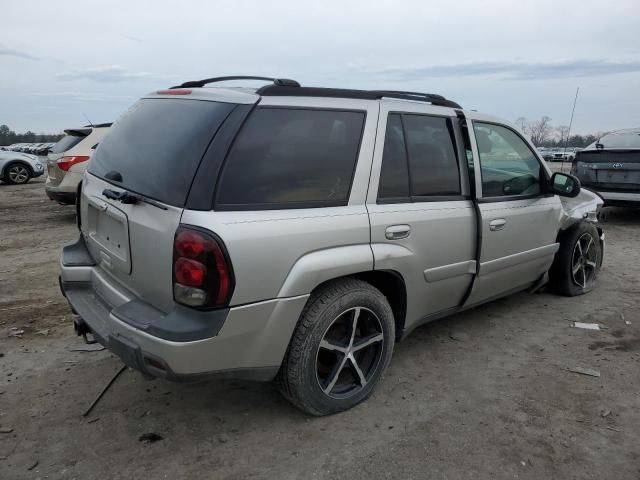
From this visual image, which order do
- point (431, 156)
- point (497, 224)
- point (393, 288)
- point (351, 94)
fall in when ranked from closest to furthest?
point (351, 94) → point (393, 288) → point (431, 156) → point (497, 224)

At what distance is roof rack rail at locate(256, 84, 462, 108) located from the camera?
272 cm

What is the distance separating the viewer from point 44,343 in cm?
388

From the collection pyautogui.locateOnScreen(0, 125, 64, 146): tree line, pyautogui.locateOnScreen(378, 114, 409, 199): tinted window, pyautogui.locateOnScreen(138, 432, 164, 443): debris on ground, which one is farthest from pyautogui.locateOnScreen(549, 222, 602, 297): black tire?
pyautogui.locateOnScreen(0, 125, 64, 146): tree line

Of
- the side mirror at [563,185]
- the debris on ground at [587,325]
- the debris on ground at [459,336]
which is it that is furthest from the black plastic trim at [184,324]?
the debris on ground at [587,325]

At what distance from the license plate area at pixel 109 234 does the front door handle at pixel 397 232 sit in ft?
4.59

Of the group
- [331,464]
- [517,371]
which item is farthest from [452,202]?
[331,464]

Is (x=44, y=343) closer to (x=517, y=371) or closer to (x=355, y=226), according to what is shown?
(x=355, y=226)

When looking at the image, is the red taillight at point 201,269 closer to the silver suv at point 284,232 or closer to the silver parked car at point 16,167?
the silver suv at point 284,232

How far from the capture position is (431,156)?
336cm

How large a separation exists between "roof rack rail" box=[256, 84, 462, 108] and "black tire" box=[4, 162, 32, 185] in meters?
16.4

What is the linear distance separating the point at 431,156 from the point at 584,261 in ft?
8.43

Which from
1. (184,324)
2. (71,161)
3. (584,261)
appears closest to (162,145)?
(184,324)

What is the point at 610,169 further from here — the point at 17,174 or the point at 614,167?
the point at 17,174

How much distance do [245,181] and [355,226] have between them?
660mm
